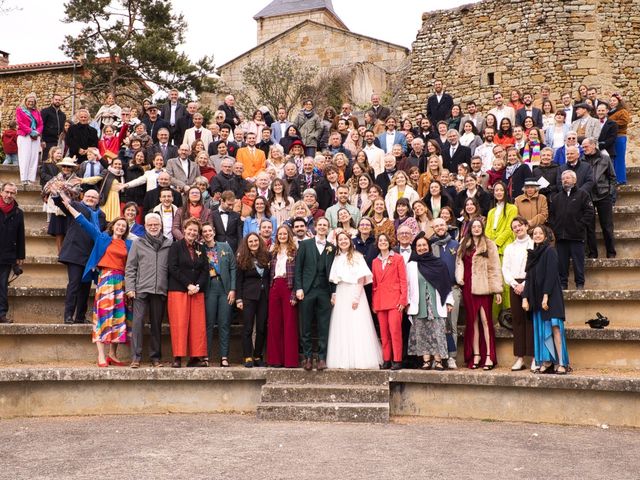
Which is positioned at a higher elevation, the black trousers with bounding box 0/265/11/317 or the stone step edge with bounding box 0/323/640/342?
the black trousers with bounding box 0/265/11/317

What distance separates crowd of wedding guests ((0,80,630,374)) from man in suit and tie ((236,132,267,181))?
0.03 meters

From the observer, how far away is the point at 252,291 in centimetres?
936

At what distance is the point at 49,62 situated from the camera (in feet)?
105

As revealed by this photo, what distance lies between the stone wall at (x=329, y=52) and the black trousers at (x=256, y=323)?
78.4 feet

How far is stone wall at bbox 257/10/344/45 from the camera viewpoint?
4894 centimetres

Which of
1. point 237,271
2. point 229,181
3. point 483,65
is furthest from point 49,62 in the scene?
point 237,271

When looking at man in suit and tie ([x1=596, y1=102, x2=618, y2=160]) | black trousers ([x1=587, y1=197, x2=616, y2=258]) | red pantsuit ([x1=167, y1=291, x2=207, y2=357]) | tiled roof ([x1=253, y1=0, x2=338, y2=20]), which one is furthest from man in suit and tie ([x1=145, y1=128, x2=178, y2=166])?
tiled roof ([x1=253, y1=0, x2=338, y2=20])

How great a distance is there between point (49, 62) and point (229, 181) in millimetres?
23578

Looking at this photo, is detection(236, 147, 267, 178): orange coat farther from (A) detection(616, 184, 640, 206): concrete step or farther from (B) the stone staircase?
(A) detection(616, 184, 640, 206): concrete step

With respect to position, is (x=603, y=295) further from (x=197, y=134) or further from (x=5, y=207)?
(x=5, y=207)

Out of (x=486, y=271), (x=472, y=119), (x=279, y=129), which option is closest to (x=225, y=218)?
(x=486, y=271)

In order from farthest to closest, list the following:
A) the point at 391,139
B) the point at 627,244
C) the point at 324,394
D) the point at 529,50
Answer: the point at 529,50 < the point at 391,139 < the point at 627,244 < the point at 324,394

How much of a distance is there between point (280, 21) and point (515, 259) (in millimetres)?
42509

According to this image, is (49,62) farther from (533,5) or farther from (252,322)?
(252,322)
